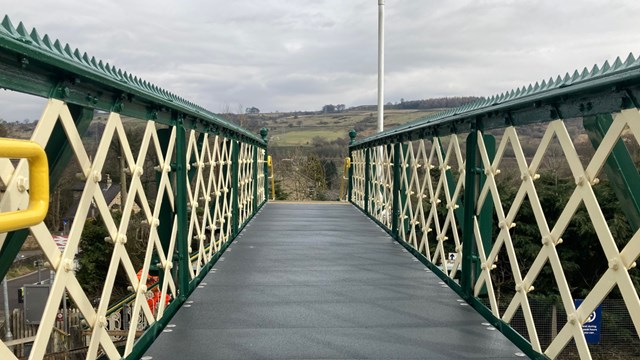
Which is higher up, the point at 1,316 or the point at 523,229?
the point at 523,229

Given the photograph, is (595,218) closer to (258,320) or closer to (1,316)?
(258,320)

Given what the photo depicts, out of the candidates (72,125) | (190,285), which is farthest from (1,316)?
(72,125)

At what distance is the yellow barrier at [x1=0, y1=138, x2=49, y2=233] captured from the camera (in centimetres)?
118

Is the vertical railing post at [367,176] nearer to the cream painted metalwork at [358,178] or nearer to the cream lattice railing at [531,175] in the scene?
the cream painted metalwork at [358,178]

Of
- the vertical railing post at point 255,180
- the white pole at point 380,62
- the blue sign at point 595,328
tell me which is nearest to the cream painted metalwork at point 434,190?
the vertical railing post at point 255,180

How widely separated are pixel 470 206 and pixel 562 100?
4.23ft

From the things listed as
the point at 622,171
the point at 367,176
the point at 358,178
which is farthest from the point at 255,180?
the point at 622,171

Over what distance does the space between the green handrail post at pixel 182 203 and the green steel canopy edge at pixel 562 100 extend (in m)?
1.86

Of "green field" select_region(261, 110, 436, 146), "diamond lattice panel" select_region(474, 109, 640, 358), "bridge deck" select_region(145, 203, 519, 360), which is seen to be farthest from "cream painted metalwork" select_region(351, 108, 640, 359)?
"green field" select_region(261, 110, 436, 146)

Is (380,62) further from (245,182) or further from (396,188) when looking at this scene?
(396,188)

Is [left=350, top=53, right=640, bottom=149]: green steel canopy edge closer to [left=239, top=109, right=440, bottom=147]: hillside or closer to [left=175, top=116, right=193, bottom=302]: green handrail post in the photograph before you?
[left=175, top=116, right=193, bottom=302]: green handrail post

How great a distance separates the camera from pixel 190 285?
3645mm

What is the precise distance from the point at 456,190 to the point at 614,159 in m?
1.92

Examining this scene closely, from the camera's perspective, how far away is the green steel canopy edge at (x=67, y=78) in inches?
55.4
